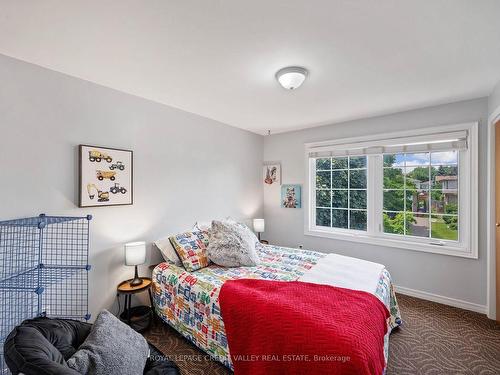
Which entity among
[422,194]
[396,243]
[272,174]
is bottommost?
[396,243]

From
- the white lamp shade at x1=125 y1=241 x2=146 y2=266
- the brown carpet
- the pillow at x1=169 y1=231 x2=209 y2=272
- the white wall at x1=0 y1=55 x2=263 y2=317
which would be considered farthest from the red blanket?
the white wall at x1=0 y1=55 x2=263 y2=317

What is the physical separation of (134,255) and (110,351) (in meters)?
1.15

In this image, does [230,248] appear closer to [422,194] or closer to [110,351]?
[110,351]

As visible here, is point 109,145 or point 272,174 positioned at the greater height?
point 109,145

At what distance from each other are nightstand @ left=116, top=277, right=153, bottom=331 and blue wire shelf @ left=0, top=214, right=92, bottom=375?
326 mm

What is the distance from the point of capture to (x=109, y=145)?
2.34 metres

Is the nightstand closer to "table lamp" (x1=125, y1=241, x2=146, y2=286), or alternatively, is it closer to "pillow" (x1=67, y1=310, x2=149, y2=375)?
"table lamp" (x1=125, y1=241, x2=146, y2=286)

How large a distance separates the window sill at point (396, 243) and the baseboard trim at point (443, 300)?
533 millimetres

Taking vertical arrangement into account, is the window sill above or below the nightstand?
above

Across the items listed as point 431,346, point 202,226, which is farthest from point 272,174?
point 431,346

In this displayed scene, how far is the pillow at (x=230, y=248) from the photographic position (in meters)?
2.51

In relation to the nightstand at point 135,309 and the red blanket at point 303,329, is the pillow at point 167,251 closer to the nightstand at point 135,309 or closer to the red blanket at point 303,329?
the nightstand at point 135,309

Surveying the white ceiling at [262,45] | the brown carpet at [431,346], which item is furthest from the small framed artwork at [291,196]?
the brown carpet at [431,346]

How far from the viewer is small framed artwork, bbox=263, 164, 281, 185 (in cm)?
420
